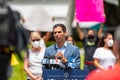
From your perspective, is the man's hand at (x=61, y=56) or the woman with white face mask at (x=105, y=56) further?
the woman with white face mask at (x=105, y=56)

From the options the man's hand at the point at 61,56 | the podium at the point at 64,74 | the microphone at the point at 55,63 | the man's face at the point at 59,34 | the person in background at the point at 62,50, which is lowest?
the podium at the point at 64,74

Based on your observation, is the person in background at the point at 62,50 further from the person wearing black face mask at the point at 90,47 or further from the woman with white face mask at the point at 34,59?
the person wearing black face mask at the point at 90,47

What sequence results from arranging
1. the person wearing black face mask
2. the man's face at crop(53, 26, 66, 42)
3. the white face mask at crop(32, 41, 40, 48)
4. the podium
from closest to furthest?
the podium, the man's face at crop(53, 26, 66, 42), the white face mask at crop(32, 41, 40, 48), the person wearing black face mask

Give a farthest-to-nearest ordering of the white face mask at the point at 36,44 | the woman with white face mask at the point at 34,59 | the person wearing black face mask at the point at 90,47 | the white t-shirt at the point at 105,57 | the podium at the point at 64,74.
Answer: the person wearing black face mask at the point at 90,47 → the white t-shirt at the point at 105,57 → the white face mask at the point at 36,44 → the woman with white face mask at the point at 34,59 → the podium at the point at 64,74

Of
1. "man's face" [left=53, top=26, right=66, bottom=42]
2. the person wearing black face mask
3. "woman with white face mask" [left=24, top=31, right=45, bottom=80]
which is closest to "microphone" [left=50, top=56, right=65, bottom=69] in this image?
"man's face" [left=53, top=26, right=66, bottom=42]

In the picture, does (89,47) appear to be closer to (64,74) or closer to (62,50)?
(62,50)

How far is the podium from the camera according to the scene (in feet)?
27.2

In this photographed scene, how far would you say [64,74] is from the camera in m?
8.33

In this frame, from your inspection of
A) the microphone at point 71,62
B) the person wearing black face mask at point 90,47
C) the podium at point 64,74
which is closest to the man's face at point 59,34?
the microphone at point 71,62

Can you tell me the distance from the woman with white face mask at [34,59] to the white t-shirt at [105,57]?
123 cm

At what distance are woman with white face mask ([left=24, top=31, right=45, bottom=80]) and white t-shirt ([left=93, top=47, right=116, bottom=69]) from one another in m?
1.23

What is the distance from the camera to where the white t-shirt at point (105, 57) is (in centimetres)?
1118

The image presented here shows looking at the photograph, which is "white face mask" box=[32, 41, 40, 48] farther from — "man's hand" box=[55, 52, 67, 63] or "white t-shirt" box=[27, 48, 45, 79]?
"man's hand" box=[55, 52, 67, 63]

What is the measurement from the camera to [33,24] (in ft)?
38.7
